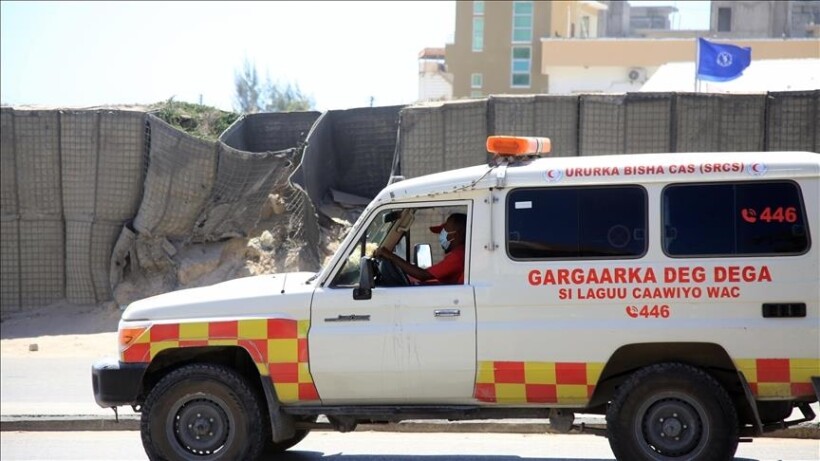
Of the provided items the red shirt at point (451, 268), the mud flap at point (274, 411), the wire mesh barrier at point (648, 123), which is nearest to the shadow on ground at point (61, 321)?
the wire mesh barrier at point (648, 123)

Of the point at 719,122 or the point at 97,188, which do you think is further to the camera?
the point at 97,188

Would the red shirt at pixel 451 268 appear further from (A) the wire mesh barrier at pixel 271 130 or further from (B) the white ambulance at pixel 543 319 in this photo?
(A) the wire mesh barrier at pixel 271 130

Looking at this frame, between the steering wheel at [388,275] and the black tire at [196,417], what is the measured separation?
1.19 m

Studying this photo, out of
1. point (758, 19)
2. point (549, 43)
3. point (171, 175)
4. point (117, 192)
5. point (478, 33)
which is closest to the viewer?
point (171, 175)

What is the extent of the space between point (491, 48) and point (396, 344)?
6538cm

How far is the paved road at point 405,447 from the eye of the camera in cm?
828

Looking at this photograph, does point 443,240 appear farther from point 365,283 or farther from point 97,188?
point 97,188

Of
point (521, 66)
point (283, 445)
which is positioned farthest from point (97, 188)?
point (521, 66)

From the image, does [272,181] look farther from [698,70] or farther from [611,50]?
[611,50]

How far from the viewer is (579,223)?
680 centimetres

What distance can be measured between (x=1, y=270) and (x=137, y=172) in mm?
2280

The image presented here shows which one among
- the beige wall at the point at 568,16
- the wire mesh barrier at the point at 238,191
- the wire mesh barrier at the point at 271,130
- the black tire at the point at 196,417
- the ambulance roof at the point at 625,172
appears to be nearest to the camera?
the ambulance roof at the point at 625,172

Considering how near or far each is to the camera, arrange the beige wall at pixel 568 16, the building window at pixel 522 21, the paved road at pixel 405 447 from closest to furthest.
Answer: the paved road at pixel 405 447
the beige wall at pixel 568 16
the building window at pixel 522 21

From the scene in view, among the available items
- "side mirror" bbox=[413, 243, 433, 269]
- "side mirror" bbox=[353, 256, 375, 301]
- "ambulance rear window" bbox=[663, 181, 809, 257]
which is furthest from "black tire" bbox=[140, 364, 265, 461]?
"ambulance rear window" bbox=[663, 181, 809, 257]
